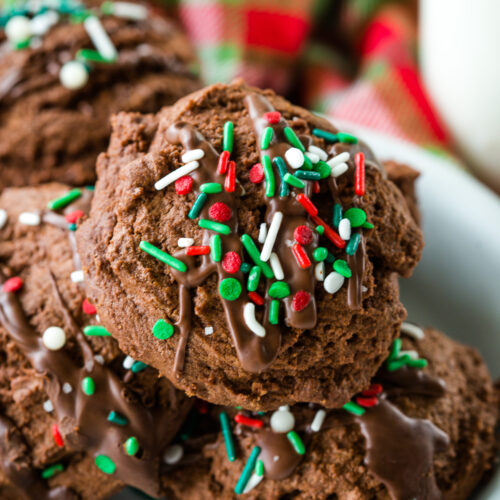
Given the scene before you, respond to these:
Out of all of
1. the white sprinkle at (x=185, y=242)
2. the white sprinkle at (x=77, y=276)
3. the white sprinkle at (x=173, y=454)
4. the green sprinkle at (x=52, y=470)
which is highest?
the white sprinkle at (x=185, y=242)

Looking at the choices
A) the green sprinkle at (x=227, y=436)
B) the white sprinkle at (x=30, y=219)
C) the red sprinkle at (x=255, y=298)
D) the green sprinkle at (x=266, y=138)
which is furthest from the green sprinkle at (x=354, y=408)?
the white sprinkle at (x=30, y=219)

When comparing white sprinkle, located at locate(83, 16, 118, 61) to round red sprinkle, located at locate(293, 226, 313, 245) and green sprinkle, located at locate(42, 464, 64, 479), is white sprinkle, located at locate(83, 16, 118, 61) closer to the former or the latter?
round red sprinkle, located at locate(293, 226, 313, 245)

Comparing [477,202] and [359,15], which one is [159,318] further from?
[359,15]

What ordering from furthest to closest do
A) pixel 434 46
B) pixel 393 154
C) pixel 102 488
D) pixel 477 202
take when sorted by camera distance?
pixel 434 46
pixel 393 154
pixel 477 202
pixel 102 488

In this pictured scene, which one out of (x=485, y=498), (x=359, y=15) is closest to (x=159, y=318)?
(x=485, y=498)

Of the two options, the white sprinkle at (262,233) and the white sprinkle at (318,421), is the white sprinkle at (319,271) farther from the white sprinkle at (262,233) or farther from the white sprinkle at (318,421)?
the white sprinkle at (318,421)

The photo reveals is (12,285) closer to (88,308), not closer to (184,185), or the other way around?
Result: (88,308)

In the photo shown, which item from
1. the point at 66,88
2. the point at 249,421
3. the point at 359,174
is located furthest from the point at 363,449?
the point at 66,88
